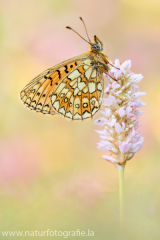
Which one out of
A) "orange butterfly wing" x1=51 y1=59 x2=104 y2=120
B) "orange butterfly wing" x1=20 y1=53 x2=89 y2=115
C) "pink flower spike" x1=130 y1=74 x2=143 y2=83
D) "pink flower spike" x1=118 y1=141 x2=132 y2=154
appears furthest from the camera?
"orange butterfly wing" x1=20 y1=53 x2=89 y2=115

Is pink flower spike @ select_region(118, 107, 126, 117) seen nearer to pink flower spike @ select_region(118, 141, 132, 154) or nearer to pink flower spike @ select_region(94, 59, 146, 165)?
pink flower spike @ select_region(94, 59, 146, 165)

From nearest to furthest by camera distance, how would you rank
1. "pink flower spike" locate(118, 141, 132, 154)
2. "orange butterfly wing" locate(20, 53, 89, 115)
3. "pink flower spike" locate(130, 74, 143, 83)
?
1. "pink flower spike" locate(118, 141, 132, 154)
2. "pink flower spike" locate(130, 74, 143, 83)
3. "orange butterfly wing" locate(20, 53, 89, 115)

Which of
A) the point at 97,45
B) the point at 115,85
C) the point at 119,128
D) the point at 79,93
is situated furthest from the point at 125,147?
the point at 97,45

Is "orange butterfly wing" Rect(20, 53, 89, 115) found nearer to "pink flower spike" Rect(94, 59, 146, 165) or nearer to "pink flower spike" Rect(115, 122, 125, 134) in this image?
"pink flower spike" Rect(94, 59, 146, 165)

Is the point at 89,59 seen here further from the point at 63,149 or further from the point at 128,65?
the point at 63,149

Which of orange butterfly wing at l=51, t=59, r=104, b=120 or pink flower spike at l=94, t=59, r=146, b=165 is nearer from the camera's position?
pink flower spike at l=94, t=59, r=146, b=165

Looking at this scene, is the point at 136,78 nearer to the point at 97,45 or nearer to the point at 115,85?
the point at 115,85

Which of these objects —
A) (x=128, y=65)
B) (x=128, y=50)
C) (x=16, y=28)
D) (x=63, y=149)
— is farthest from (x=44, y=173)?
(x=16, y=28)

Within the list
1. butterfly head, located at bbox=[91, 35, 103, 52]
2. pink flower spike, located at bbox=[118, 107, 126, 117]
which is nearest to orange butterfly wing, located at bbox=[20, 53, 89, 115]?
butterfly head, located at bbox=[91, 35, 103, 52]

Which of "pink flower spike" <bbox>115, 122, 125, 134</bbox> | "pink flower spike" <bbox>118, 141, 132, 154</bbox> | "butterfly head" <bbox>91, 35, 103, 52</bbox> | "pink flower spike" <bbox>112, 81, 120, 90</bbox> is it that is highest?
"butterfly head" <bbox>91, 35, 103, 52</bbox>

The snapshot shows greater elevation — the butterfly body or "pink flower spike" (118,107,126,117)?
the butterfly body
